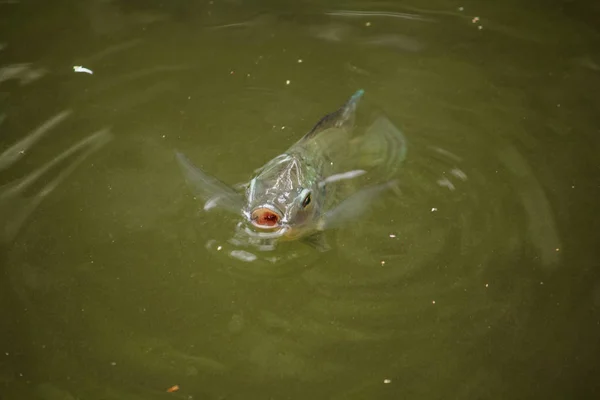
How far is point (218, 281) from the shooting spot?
317 centimetres

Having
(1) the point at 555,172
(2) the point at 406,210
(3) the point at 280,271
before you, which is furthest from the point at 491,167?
(3) the point at 280,271

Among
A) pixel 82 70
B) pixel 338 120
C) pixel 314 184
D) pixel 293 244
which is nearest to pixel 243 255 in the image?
pixel 293 244

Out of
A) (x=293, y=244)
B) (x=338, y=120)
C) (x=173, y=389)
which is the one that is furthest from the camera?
(x=338, y=120)

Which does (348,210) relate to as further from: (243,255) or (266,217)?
(243,255)

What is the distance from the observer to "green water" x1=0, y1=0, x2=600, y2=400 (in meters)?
2.91

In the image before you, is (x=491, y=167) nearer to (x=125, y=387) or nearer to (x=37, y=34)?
(x=125, y=387)

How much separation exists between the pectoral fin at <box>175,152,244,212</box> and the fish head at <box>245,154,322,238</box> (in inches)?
6.0

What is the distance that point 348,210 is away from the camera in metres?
3.20

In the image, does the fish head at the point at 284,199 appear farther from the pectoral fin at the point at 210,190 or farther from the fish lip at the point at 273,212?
the pectoral fin at the point at 210,190

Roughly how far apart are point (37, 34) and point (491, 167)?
3498 millimetres

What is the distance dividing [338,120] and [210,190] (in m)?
0.84

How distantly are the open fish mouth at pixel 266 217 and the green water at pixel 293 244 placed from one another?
0.71 feet

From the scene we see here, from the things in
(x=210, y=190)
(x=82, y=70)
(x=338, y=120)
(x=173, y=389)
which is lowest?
(x=173, y=389)

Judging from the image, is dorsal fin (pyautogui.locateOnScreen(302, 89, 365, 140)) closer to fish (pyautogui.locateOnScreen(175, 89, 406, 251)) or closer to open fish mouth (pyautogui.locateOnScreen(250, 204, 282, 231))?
fish (pyautogui.locateOnScreen(175, 89, 406, 251))
